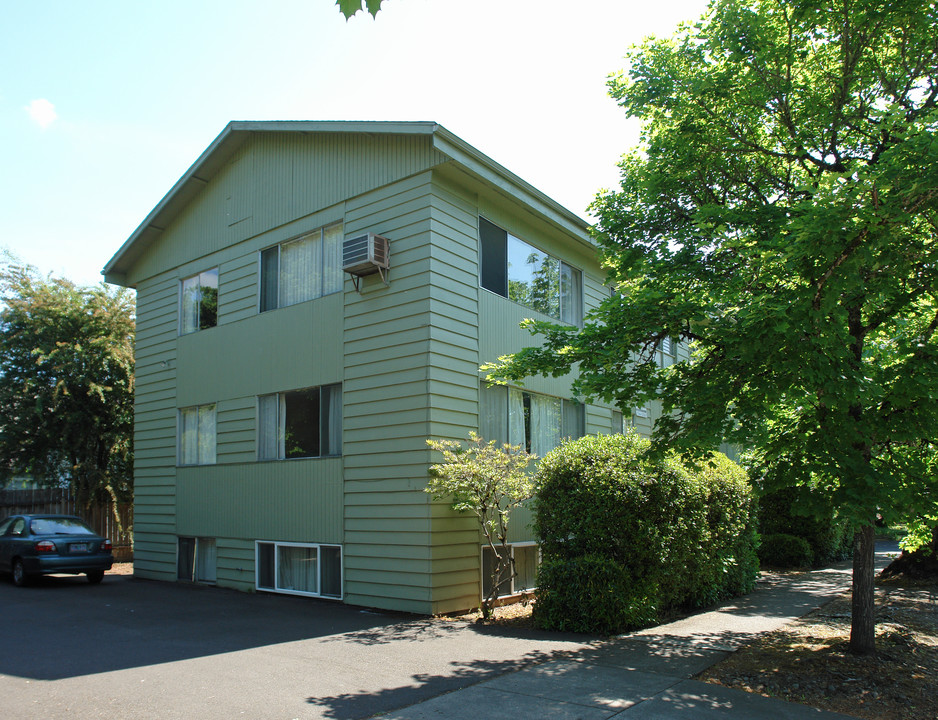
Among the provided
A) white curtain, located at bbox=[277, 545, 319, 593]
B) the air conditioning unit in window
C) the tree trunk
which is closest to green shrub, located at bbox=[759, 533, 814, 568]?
the tree trunk

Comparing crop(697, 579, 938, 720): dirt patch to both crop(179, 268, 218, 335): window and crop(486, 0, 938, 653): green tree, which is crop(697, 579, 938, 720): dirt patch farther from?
crop(179, 268, 218, 335): window

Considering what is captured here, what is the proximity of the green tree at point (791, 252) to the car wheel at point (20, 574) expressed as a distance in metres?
11.0

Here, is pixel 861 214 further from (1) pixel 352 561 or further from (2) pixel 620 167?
(1) pixel 352 561

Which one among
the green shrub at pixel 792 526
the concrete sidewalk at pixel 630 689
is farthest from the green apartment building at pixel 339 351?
the green shrub at pixel 792 526

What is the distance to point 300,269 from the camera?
12969 millimetres

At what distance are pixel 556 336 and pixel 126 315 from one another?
16.5m

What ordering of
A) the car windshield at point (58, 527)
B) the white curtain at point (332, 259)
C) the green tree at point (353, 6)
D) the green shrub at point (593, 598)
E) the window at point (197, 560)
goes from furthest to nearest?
the car windshield at point (58, 527) → the window at point (197, 560) → the white curtain at point (332, 259) → the green shrub at point (593, 598) → the green tree at point (353, 6)

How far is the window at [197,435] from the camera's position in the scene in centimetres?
1440

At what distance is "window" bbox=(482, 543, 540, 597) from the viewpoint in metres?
11.3

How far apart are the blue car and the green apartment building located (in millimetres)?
1224

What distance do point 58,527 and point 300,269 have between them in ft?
24.4

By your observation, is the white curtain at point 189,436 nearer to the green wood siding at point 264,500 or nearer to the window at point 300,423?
the green wood siding at point 264,500

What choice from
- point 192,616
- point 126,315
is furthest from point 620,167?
point 126,315

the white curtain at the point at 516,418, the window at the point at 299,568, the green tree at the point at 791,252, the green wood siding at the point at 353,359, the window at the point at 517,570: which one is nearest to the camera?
the green tree at the point at 791,252
